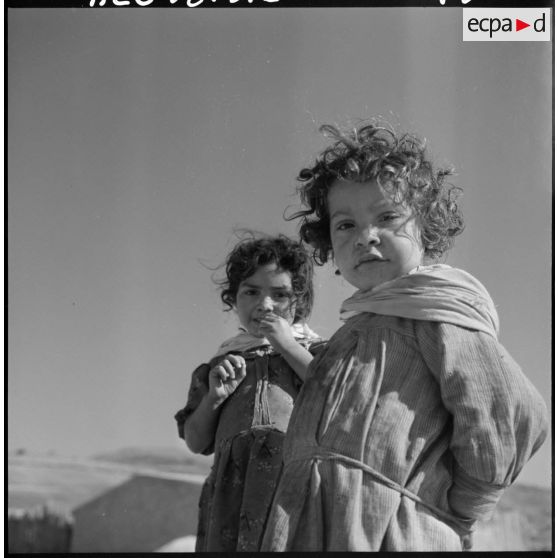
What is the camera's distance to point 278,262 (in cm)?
237

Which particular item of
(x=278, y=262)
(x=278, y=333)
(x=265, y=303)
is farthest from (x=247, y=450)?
(x=278, y=262)

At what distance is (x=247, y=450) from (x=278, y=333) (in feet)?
0.91

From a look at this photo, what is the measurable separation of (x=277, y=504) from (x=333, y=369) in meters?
0.25

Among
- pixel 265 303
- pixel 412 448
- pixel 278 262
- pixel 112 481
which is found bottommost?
pixel 112 481

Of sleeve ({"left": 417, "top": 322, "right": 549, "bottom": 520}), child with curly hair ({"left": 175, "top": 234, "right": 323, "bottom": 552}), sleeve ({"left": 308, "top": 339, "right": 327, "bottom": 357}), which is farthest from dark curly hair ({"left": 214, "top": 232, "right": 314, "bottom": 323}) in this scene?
sleeve ({"left": 417, "top": 322, "right": 549, "bottom": 520})

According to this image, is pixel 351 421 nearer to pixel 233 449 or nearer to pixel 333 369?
pixel 333 369

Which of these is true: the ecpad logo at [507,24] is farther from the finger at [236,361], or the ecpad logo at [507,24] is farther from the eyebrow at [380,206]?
the finger at [236,361]

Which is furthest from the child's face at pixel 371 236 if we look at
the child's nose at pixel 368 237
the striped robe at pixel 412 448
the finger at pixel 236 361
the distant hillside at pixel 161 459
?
the distant hillside at pixel 161 459

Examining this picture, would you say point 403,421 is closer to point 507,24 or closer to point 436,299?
point 436,299

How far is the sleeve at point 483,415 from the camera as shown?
148 centimetres

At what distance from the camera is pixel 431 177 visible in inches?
72.9

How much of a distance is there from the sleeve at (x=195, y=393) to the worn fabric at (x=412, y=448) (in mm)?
736

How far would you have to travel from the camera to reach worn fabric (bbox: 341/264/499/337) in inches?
62.2

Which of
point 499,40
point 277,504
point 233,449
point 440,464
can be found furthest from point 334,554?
point 499,40
